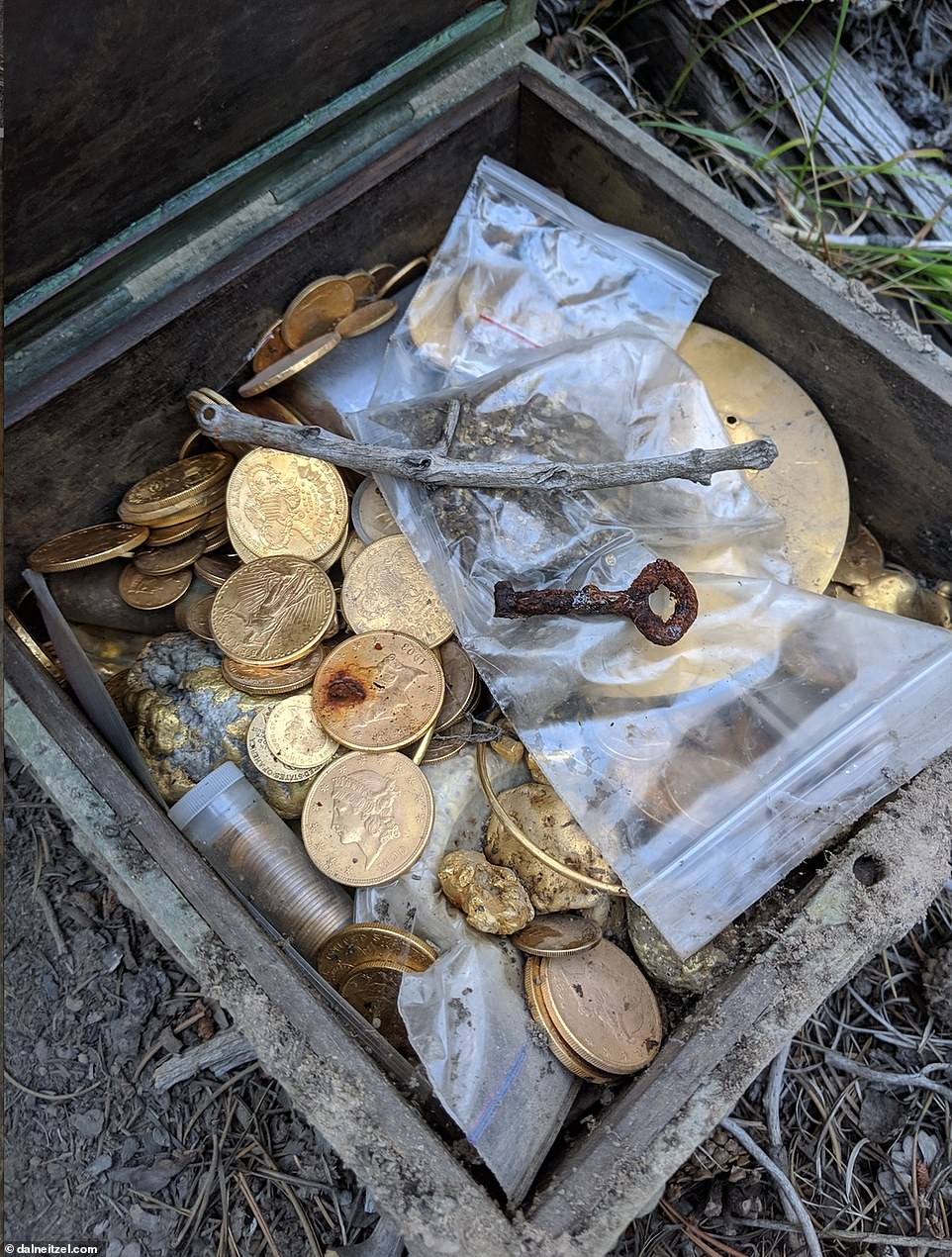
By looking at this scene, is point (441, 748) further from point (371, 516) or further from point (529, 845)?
point (371, 516)

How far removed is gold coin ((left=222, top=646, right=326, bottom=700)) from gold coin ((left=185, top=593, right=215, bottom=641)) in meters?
0.11

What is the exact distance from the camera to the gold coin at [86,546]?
206 cm

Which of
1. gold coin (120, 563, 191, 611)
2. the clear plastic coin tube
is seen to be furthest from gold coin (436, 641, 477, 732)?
gold coin (120, 563, 191, 611)

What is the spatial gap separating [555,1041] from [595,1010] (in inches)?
3.6

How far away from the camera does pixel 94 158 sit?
1.78 m

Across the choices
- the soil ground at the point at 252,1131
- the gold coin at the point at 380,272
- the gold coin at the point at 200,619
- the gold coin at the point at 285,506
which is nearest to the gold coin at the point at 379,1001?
the soil ground at the point at 252,1131

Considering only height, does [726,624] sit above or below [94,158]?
below

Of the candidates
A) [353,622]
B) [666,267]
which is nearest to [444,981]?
[353,622]

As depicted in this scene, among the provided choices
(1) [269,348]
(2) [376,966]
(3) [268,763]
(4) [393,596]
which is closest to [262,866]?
(3) [268,763]

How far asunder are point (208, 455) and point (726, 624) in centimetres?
122

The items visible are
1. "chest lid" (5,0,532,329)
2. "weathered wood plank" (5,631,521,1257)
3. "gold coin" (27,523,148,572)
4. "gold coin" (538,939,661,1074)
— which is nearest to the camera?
"weathered wood plank" (5,631,521,1257)

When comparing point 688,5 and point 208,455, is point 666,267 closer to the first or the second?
point 688,5

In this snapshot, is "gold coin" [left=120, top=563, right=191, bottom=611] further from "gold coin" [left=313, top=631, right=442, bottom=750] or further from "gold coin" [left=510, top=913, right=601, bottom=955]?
"gold coin" [left=510, top=913, right=601, bottom=955]

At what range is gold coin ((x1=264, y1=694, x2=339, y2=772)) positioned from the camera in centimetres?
196
